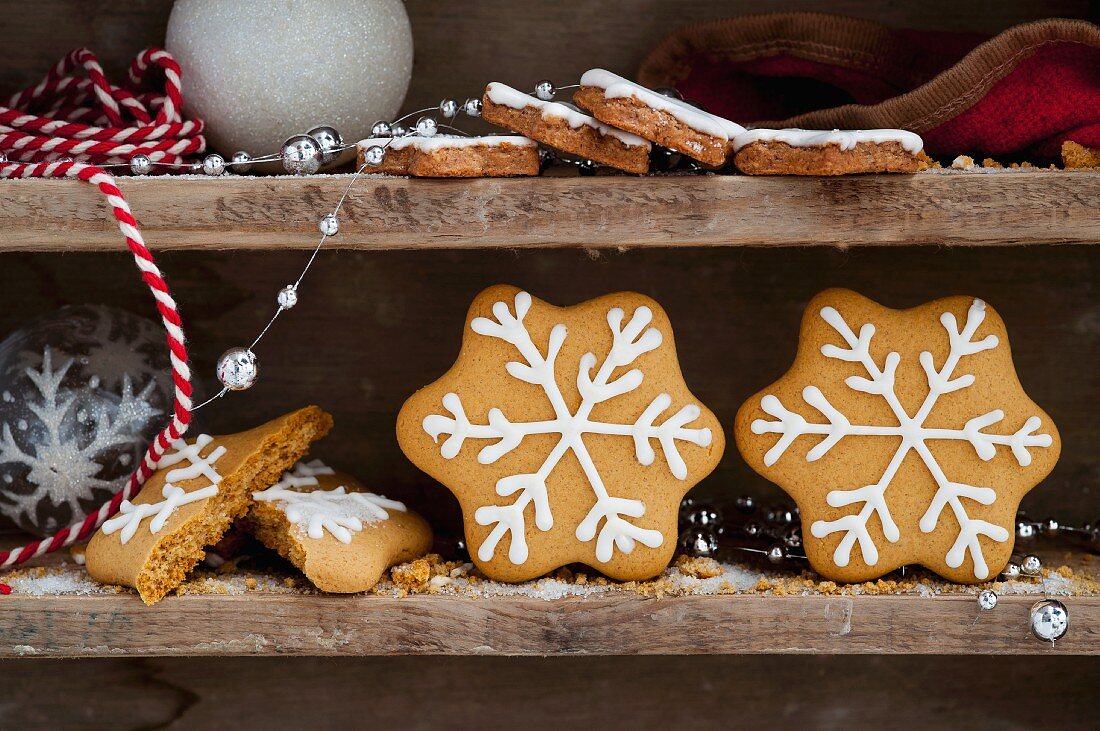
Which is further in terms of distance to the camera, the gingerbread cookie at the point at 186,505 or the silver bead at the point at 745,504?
the silver bead at the point at 745,504

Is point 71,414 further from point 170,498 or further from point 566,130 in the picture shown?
point 566,130

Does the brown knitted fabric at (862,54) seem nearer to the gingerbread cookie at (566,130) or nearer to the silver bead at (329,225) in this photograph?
the gingerbread cookie at (566,130)

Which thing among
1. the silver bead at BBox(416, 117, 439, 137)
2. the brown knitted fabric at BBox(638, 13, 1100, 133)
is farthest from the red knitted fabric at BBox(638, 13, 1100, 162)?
the silver bead at BBox(416, 117, 439, 137)

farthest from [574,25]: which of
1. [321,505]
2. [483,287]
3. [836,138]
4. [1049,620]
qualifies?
[1049,620]

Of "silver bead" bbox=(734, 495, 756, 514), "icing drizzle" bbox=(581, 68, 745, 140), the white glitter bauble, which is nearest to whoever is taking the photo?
"icing drizzle" bbox=(581, 68, 745, 140)

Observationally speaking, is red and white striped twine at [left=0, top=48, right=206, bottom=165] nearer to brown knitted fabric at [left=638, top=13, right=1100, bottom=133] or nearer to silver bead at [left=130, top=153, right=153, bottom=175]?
silver bead at [left=130, top=153, right=153, bottom=175]

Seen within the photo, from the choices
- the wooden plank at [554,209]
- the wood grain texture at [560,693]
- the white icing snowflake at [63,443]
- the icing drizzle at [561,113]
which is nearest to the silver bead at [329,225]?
the wooden plank at [554,209]
